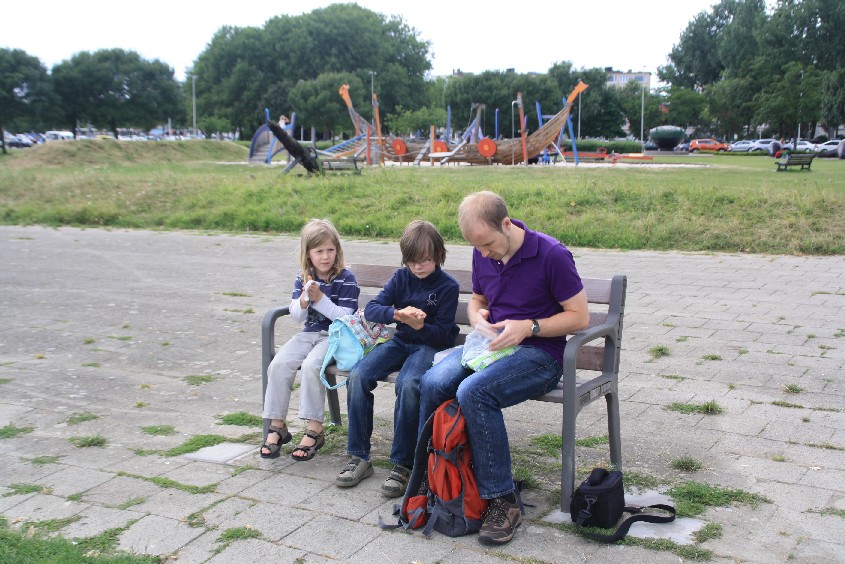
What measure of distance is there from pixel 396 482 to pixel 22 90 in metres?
71.4

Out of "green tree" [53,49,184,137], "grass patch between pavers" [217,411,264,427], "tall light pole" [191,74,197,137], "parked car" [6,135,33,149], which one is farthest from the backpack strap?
"tall light pole" [191,74,197,137]

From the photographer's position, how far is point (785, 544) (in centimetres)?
330

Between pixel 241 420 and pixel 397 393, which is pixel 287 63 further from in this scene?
pixel 397 393

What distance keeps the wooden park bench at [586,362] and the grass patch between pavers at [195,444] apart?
1.34 feet

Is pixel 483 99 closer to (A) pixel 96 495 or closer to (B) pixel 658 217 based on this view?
(B) pixel 658 217

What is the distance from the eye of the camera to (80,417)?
5.22 meters

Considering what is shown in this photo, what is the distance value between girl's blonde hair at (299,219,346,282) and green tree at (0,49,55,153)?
67116 millimetres

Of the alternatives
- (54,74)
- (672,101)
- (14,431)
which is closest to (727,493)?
(14,431)

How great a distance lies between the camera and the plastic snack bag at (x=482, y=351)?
380cm

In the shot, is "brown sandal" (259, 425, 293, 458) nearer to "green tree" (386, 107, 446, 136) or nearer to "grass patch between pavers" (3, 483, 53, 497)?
"grass patch between pavers" (3, 483, 53, 497)

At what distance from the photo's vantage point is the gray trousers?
4.42 metres

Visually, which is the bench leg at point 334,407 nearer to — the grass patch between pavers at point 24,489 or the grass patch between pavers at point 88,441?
the grass patch between pavers at point 88,441

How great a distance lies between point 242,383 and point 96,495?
6.89ft

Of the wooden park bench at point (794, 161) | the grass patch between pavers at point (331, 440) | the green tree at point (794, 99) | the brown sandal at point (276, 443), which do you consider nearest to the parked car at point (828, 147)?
the green tree at point (794, 99)
